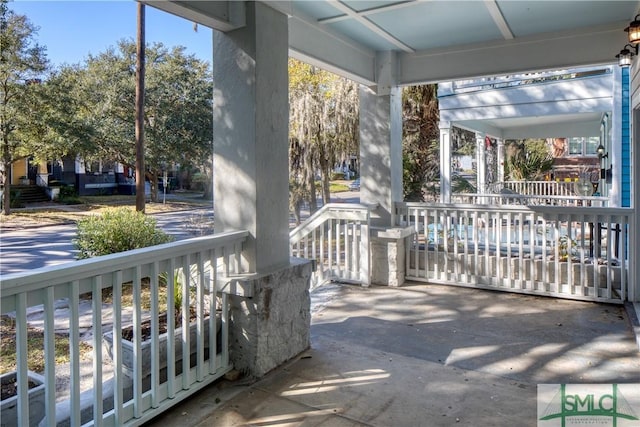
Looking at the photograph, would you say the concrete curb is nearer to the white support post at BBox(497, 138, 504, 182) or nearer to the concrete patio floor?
the concrete patio floor

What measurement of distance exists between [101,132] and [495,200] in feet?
27.5

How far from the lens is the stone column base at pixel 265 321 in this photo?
113 inches

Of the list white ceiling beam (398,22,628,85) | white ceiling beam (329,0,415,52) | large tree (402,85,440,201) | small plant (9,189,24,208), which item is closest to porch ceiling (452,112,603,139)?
large tree (402,85,440,201)

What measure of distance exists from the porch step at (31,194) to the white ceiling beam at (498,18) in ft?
16.7

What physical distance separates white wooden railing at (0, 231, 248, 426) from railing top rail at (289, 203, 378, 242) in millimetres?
2469

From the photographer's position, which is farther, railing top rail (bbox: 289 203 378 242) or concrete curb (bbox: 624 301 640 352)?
railing top rail (bbox: 289 203 378 242)

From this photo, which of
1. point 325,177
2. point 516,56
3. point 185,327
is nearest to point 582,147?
point 325,177

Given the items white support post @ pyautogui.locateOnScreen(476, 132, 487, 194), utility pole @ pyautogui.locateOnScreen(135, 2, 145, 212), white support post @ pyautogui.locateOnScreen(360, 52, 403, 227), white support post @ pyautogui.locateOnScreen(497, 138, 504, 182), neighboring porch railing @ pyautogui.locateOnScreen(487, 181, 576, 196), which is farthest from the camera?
white support post @ pyautogui.locateOnScreen(497, 138, 504, 182)

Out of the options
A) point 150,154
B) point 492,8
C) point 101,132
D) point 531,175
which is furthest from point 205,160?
point 531,175

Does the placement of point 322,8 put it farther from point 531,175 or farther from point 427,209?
point 531,175

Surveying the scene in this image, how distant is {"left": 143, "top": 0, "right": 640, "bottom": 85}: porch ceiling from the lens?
3898 mm

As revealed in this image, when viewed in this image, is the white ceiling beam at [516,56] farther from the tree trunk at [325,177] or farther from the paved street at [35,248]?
the tree trunk at [325,177]

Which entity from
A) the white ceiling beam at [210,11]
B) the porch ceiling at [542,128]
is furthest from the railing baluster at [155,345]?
the porch ceiling at [542,128]

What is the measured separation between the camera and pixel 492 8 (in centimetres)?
388
